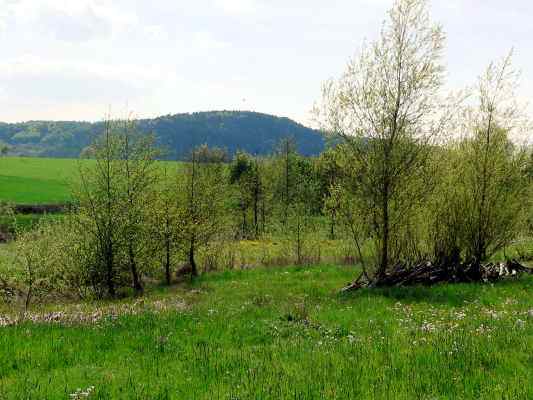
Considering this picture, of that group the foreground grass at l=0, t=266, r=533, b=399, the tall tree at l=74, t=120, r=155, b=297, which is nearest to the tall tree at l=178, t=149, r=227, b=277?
the tall tree at l=74, t=120, r=155, b=297

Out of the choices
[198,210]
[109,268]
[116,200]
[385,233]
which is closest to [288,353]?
[385,233]

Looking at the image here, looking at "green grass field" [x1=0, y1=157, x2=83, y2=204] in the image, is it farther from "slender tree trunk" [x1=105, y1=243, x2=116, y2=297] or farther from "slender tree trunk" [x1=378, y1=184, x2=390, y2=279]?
"slender tree trunk" [x1=378, y1=184, x2=390, y2=279]

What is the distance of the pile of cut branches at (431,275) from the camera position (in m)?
19.5

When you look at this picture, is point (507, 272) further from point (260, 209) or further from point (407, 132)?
point (260, 209)

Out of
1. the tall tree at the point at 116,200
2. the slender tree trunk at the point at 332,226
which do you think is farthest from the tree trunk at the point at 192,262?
the slender tree trunk at the point at 332,226

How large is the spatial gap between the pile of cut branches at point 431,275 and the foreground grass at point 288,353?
402 cm

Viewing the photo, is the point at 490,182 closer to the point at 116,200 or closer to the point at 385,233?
the point at 385,233

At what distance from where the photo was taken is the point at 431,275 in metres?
19.6

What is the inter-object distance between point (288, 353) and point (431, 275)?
41.8ft

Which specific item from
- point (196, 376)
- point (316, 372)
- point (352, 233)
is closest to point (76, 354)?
point (196, 376)

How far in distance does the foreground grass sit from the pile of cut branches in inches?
158

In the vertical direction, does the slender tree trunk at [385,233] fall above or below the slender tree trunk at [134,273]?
above

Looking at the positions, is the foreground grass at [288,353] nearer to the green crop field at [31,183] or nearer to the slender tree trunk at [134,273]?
the slender tree trunk at [134,273]

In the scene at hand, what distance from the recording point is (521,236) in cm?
2319
